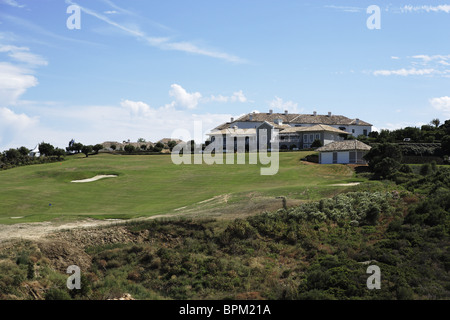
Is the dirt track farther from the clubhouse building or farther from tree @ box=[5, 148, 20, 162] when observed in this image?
tree @ box=[5, 148, 20, 162]

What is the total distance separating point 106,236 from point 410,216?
63.6 ft

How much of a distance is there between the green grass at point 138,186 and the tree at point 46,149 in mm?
20979

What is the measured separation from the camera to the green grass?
38812 mm

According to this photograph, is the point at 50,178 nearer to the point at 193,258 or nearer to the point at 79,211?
the point at 79,211

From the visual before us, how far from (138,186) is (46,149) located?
158 ft

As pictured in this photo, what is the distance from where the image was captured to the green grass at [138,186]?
3881 cm

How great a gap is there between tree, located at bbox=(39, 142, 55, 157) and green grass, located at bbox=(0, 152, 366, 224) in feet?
68.8

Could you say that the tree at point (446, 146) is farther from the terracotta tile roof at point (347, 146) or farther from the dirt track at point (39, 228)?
the dirt track at point (39, 228)

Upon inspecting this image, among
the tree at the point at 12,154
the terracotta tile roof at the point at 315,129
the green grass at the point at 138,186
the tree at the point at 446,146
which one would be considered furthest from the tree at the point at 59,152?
the tree at the point at 446,146

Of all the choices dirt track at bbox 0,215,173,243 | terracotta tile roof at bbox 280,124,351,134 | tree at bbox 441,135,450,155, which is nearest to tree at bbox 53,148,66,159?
terracotta tile roof at bbox 280,124,351,134

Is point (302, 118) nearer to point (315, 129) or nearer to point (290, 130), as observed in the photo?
point (290, 130)

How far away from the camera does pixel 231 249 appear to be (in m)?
26.2

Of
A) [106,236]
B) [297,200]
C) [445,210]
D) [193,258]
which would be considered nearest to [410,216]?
[445,210]

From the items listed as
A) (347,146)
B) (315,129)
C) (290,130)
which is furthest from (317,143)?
(347,146)
